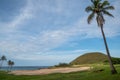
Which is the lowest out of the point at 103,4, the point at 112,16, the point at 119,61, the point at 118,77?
the point at 118,77

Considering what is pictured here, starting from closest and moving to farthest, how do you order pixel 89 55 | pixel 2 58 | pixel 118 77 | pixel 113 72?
pixel 118 77, pixel 113 72, pixel 89 55, pixel 2 58

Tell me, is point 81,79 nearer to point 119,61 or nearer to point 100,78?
point 100,78

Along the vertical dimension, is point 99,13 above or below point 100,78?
above

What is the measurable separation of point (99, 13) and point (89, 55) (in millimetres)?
132753

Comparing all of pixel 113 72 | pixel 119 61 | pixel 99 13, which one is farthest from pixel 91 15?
pixel 119 61

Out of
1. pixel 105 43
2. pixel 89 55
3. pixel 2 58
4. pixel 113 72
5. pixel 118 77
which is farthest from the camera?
pixel 2 58

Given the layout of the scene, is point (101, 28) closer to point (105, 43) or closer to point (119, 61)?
point (105, 43)

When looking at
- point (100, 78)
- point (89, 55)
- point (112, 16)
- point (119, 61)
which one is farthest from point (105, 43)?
point (89, 55)

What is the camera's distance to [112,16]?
49.9 m

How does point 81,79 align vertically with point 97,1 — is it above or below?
below

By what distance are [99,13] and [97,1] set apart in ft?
10.6

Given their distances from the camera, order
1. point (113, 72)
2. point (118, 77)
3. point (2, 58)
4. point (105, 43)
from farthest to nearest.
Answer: point (2, 58) → point (105, 43) → point (113, 72) → point (118, 77)

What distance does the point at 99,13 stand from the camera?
51.2 metres

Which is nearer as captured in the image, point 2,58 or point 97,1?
point 97,1
